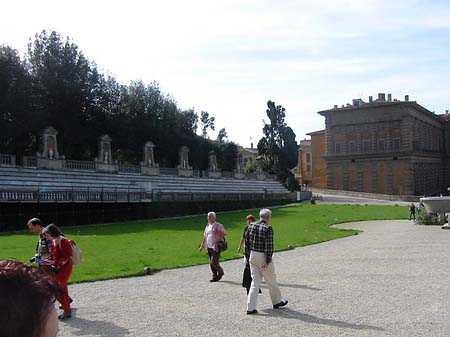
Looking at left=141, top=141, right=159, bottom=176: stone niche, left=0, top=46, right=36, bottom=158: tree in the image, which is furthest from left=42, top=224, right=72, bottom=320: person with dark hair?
left=141, top=141, right=159, bottom=176: stone niche

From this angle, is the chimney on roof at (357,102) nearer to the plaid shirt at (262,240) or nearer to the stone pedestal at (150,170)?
the stone pedestal at (150,170)

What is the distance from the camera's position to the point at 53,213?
117 ft

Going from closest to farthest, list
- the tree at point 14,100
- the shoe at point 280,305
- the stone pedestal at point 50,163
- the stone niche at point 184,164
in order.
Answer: the shoe at point 280,305 < the stone pedestal at point 50,163 < the tree at point 14,100 < the stone niche at point 184,164

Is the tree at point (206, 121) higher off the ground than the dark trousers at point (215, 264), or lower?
higher

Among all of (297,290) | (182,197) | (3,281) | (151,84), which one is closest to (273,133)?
(151,84)

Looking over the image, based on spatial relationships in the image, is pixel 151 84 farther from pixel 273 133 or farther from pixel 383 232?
pixel 383 232

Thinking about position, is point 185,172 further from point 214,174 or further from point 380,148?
point 380,148

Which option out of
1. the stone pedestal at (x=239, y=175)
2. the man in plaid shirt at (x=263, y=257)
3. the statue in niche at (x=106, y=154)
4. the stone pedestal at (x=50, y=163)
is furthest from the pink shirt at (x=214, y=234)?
the stone pedestal at (x=239, y=175)

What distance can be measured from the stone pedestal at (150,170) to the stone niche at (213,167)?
12.4 m

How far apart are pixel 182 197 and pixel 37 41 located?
774 inches

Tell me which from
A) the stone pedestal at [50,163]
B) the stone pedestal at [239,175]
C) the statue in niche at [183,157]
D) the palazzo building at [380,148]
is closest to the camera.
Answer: the stone pedestal at [50,163]

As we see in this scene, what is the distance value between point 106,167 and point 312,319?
4314 cm

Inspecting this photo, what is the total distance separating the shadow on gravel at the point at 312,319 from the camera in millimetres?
9156

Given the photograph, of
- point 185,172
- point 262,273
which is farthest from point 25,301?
point 185,172
